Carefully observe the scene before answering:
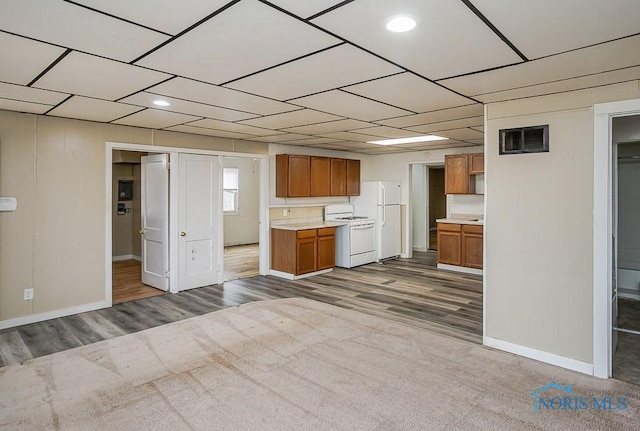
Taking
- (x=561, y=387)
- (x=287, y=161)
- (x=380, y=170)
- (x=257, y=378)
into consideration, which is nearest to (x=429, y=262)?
(x=380, y=170)

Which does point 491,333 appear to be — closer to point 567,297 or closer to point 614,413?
point 567,297

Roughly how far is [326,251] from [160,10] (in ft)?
17.9

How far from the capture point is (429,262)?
795 cm

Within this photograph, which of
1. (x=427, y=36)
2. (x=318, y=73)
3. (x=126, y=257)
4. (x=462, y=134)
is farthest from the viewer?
(x=126, y=257)

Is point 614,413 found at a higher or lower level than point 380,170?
lower

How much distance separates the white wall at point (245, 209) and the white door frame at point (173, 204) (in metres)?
3.70

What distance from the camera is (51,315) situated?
14.7ft

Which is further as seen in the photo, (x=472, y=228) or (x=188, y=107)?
(x=472, y=228)

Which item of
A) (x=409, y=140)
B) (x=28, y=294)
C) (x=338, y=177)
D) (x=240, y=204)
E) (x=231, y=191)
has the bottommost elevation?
(x=28, y=294)

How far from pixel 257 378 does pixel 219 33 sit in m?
2.39

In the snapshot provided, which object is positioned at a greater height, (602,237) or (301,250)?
(602,237)

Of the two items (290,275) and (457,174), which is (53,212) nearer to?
(290,275)

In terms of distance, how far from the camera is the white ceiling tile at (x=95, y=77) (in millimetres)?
2598

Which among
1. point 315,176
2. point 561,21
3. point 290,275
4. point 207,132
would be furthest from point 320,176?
point 561,21
